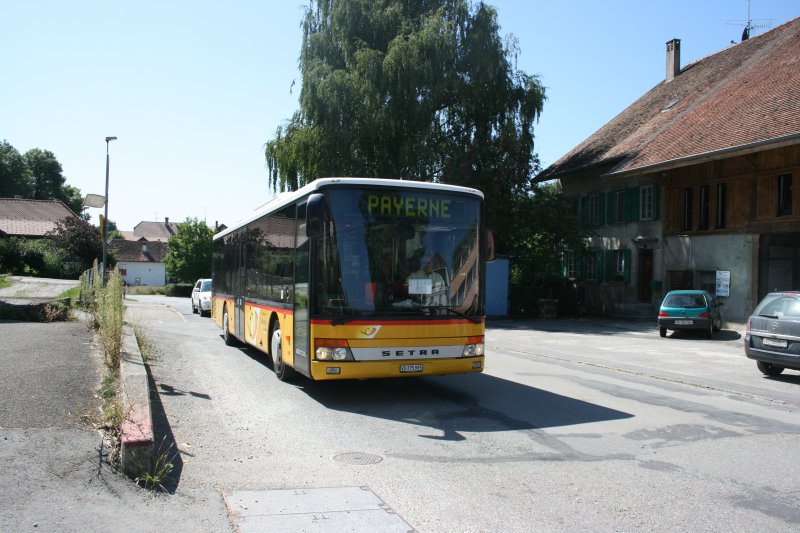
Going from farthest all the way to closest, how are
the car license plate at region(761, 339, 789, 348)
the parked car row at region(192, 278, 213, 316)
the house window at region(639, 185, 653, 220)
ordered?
the parked car row at region(192, 278, 213, 316) < the house window at region(639, 185, 653, 220) < the car license plate at region(761, 339, 789, 348)

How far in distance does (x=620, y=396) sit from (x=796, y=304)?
4.51 meters

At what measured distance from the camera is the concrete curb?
5457 millimetres

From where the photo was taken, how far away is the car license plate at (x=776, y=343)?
12.3 m

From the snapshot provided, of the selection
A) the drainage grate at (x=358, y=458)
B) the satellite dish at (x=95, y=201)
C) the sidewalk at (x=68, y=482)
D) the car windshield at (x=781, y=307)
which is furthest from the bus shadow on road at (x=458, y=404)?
the satellite dish at (x=95, y=201)

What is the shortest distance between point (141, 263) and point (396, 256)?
327 feet

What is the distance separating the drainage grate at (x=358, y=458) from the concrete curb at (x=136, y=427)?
5.63 ft

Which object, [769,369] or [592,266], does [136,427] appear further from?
[592,266]

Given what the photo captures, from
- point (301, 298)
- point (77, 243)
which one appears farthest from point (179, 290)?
point (301, 298)

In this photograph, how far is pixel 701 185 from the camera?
86.8 feet

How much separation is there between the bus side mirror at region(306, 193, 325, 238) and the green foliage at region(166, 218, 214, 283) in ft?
196

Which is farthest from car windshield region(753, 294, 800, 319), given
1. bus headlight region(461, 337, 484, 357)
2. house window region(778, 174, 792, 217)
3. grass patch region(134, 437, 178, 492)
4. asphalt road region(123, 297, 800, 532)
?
house window region(778, 174, 792, 217)

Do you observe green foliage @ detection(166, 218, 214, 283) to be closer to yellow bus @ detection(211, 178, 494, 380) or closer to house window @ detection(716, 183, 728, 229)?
house window @ detection(716, 183, 728, 229)

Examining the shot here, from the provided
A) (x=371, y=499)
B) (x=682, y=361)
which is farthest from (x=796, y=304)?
(x=371, y=499)

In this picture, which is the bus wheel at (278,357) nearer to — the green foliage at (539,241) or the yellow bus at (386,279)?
the yellow bus at (386,279)
